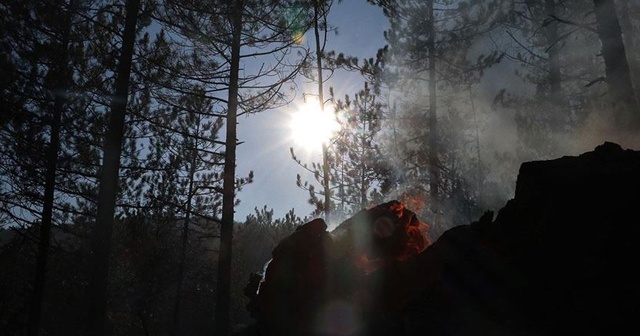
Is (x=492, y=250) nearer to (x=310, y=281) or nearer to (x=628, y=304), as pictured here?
(x=628, y=304)

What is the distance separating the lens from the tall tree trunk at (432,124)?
14.5 m

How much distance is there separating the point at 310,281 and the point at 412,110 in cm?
1460

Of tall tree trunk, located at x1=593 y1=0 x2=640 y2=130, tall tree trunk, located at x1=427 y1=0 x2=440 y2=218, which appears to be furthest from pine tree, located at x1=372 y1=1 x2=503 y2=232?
tall tree trunk, located at x1=593 y1=0 x2=640 y2=130

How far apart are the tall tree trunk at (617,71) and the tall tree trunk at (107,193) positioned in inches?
320

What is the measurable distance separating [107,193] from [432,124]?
11528 millimetres

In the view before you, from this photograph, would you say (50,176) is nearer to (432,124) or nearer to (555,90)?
(432,124)

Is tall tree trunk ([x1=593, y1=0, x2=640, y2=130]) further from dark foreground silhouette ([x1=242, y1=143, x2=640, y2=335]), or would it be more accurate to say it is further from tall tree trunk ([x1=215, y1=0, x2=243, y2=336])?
tall tree trunk ([x1=215, y1=0, x2=243, y2=336])

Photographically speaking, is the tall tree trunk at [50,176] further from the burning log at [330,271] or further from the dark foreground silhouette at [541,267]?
the dark foreground silhouette at [541,267]

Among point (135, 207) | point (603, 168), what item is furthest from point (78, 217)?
point (603, 168)

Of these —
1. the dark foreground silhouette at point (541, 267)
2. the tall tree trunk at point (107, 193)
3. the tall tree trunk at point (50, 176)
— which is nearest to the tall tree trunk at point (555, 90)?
the dark foreground silhouette at point (541, 267)

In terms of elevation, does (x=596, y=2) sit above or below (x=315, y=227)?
above

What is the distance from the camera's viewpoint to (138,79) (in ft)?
29.4

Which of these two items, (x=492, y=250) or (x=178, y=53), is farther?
(x=178, y=53)

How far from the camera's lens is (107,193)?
21.9ft
